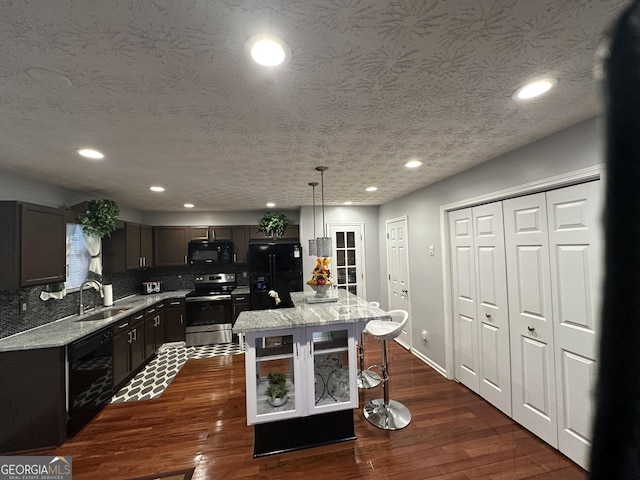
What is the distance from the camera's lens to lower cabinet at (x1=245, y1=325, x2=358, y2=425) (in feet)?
6.97

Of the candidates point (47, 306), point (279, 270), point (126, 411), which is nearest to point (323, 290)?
point (279, 270)

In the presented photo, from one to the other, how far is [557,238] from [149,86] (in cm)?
279

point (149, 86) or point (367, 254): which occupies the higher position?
point (149, 86)

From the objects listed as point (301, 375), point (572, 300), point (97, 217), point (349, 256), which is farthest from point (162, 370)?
point (572, 300)

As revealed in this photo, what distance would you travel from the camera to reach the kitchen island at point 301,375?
2123 millimetres

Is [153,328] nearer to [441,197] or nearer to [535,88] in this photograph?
[441,197]

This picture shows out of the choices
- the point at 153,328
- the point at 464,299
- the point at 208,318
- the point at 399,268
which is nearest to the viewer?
the point at 464,299

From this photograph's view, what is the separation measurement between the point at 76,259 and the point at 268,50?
12.1 ft

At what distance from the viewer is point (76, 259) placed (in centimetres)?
335

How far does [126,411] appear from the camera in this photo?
8.97ft

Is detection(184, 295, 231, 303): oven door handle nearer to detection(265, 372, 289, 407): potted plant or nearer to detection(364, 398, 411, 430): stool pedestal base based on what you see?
detection(265, 372, 289, 407): potted plant

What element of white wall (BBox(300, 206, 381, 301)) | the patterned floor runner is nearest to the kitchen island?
the patterned floor runner

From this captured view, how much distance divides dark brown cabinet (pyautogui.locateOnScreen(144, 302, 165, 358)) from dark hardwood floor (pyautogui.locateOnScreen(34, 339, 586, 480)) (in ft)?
3.51

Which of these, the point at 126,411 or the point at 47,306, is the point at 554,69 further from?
the point at 47,306
